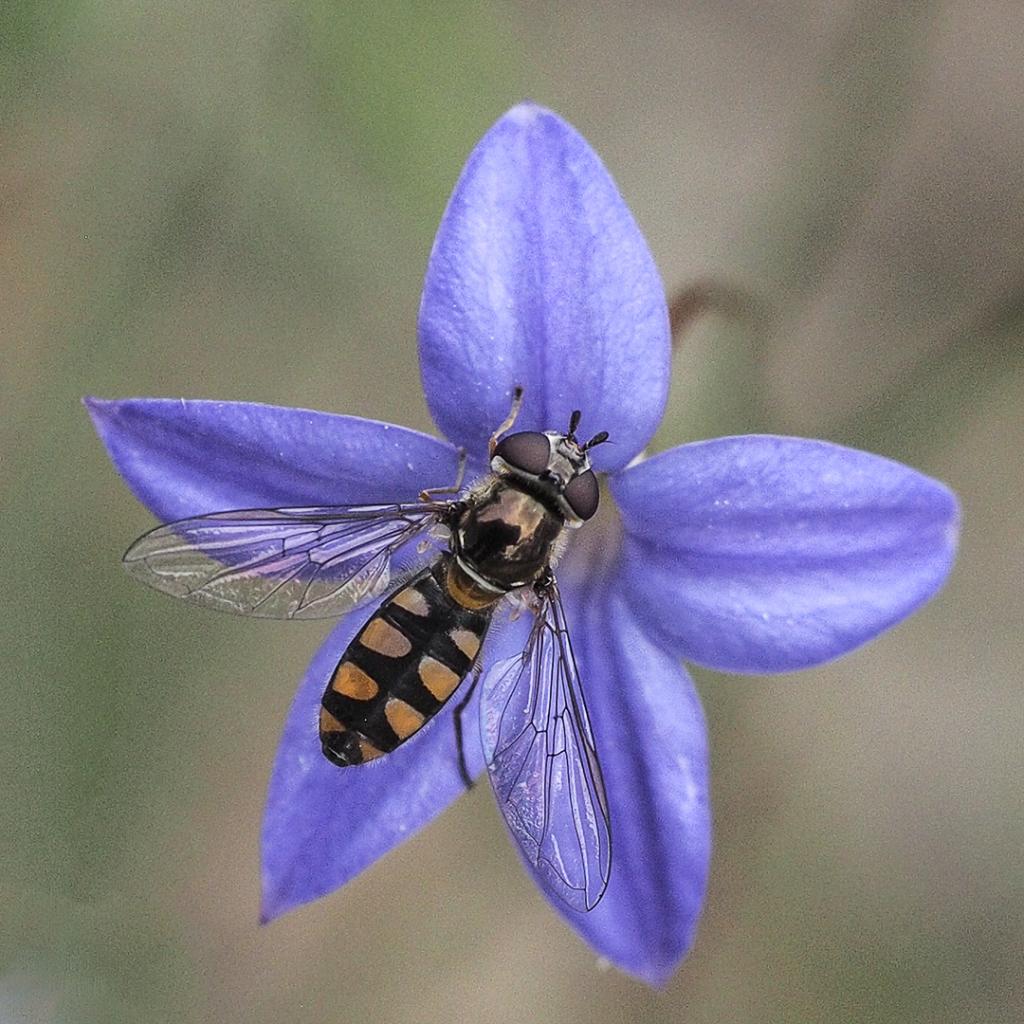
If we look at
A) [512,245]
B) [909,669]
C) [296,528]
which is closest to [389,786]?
[296,528]

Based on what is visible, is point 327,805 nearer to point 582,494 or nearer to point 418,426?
point 582,494

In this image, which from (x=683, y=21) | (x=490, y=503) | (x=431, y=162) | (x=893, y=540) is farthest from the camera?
(x=683, y=21)

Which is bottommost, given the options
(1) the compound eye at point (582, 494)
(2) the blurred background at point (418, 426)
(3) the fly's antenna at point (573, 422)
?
(2) the blurred background at point (418, 426)

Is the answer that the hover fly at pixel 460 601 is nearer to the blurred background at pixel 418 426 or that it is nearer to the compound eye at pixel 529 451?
the compound eye at pixel 529 451

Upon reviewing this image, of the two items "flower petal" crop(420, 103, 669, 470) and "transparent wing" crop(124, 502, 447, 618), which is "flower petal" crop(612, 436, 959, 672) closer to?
"flower petal" crop(420, 103, 669, 470)

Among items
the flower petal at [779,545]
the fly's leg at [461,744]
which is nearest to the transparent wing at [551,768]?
the fly's leg at [461,744]

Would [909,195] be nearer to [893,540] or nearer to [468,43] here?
[468,43]
